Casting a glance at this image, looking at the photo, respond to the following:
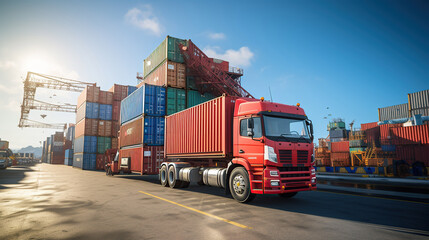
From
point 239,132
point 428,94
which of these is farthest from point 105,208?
point 428,94

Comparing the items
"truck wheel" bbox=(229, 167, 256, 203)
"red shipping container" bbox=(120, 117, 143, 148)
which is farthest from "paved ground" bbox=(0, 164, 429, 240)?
"red shipping container" bbox=(120, 117, 143, 148)

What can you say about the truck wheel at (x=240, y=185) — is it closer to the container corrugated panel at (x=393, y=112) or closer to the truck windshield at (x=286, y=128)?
the truck windshield at (x=286, y=128)

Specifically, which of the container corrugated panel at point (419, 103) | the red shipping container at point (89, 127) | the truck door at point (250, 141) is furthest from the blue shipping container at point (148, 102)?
the container corrugated panel at point (419, 103)

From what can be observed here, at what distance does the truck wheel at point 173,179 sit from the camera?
12.6m

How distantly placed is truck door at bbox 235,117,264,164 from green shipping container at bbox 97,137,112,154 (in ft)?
119

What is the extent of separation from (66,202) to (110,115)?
112ft

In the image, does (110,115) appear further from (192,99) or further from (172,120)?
(172,120)

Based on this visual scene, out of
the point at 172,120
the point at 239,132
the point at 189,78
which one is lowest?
the point at 239,132

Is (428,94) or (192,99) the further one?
(428,94)

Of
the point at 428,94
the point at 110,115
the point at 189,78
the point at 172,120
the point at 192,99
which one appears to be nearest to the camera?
the point at 172,120

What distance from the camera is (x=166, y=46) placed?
2298cm

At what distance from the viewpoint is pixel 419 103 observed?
37.1 metres

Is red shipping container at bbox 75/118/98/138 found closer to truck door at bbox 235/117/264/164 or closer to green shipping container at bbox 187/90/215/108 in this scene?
green shipping container at bbox 187/90/215/108

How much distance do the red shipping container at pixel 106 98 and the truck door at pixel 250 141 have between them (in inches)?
1463
